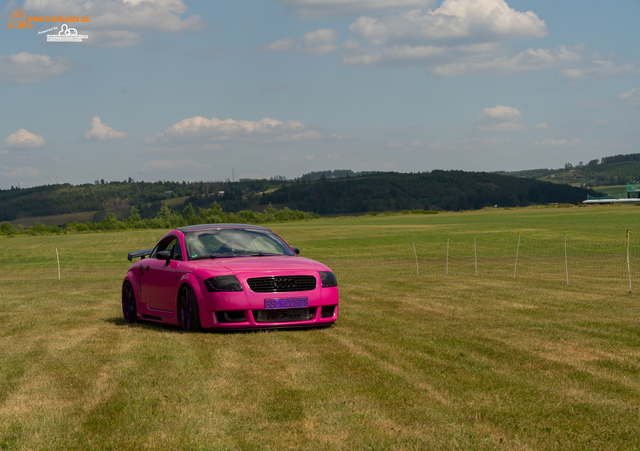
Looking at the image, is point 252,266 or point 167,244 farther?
point 167,244

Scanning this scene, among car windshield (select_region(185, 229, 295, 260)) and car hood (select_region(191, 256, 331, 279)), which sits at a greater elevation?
car windshield (select_region(185, 229, 295, 260))

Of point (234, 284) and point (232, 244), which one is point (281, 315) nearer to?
point (234, 284)

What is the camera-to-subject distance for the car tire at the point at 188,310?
1041cm

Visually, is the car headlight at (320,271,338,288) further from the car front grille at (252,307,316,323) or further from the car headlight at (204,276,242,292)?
the car headlight at (204,276,242,292)

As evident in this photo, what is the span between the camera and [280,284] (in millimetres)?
10414

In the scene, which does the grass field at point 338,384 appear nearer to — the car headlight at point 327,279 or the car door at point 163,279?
the car door at point 163,279

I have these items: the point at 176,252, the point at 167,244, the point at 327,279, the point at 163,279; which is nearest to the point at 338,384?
the point at 327,279

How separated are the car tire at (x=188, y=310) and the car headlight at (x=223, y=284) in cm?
38

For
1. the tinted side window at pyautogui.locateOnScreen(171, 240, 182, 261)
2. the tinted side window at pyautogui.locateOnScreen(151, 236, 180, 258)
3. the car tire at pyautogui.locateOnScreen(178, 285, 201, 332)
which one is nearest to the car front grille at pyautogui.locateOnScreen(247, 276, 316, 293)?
the car tire at pyautogui.locateOnScreen(178, 285, 201, 332)

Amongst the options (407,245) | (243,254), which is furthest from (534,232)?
(243,254)

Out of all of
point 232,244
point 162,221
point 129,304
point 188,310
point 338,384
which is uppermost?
point 232,244

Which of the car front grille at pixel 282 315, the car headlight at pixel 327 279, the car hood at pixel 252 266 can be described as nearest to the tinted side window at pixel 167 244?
the car hood at pixel 252 266

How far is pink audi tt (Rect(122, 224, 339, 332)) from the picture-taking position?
33.5ft

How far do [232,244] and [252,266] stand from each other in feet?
4.32
